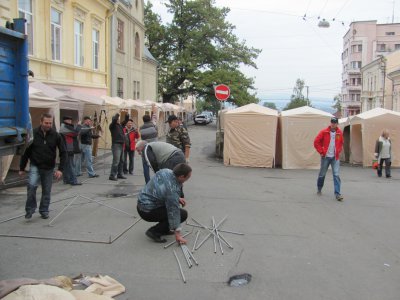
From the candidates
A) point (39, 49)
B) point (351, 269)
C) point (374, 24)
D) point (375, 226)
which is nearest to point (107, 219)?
point (351, 269)

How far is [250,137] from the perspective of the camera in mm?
16406

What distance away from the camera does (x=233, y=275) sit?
16.6 feet

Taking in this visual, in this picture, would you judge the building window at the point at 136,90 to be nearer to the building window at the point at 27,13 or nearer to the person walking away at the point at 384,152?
the building window at the point at 27,13

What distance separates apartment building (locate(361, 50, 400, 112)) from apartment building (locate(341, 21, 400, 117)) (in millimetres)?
19704

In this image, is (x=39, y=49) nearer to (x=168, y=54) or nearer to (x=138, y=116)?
(x=138, y=116)

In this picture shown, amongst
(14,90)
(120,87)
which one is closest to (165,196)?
(14,90)

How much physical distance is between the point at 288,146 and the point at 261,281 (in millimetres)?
11843

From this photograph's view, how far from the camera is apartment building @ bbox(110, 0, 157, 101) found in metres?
25.7

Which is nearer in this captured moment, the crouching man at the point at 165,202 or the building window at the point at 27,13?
the crouching man at the point at 165,202

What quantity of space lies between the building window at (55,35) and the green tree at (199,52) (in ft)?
82.9

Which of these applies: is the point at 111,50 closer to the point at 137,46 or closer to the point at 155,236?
the point at 137,46

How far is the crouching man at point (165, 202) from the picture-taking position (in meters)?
5.70

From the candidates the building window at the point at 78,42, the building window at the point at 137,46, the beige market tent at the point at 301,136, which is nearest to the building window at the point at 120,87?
the building window at the point at 137,46

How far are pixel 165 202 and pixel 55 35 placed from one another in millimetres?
14297
